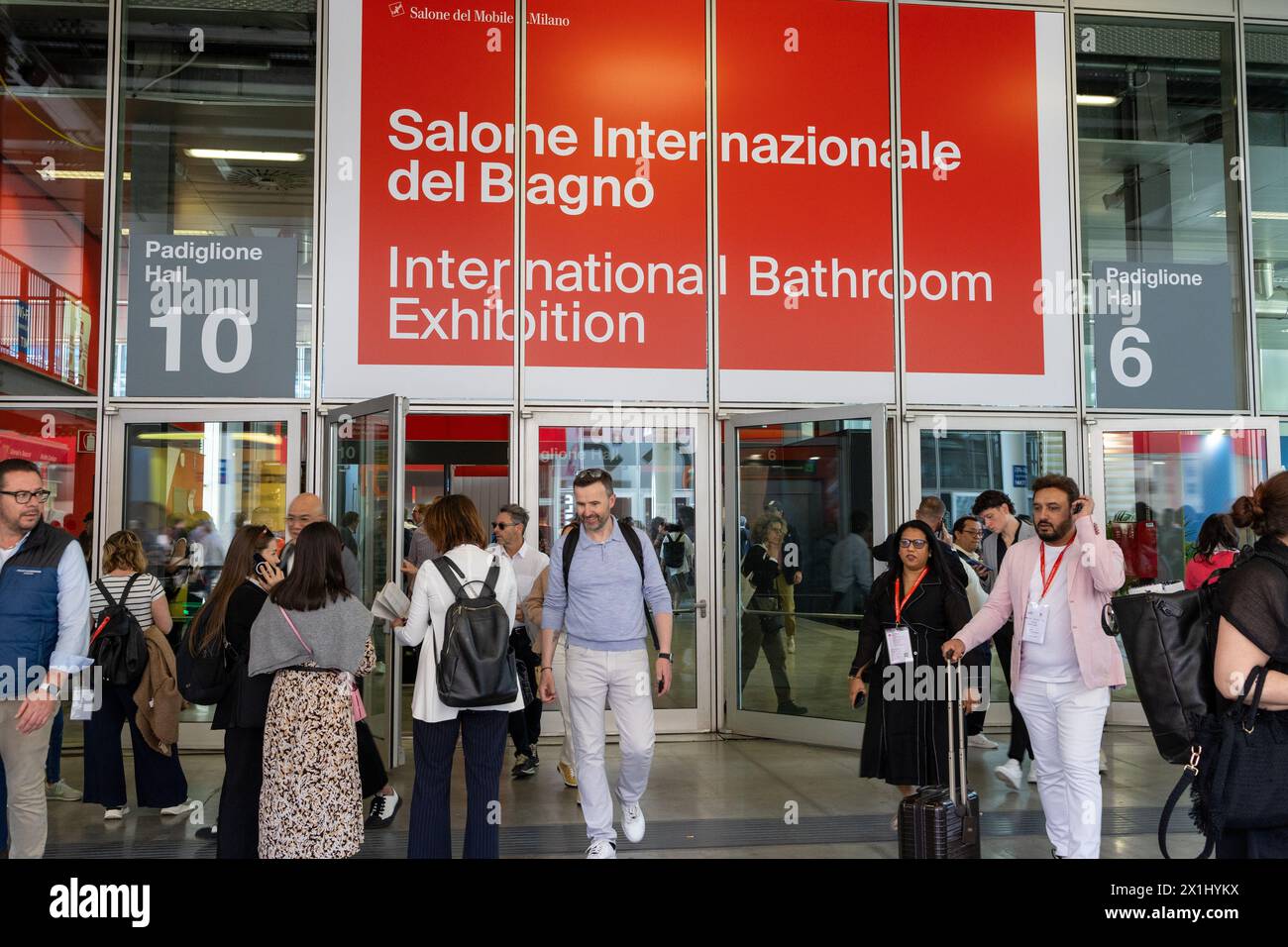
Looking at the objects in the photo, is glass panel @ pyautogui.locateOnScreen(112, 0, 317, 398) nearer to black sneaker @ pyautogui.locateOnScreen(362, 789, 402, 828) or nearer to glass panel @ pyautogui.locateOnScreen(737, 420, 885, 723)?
black sneaker @ pyautogui.locateOnScreen(362, 789, 402, 828)

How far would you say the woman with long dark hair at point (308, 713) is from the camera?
3.73 metres

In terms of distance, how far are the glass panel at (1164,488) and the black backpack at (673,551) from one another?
11.1 ft

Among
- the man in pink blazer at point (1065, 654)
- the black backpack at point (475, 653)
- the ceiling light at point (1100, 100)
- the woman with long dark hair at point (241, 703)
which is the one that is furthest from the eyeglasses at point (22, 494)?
the ceiling light at point (1100, 100)

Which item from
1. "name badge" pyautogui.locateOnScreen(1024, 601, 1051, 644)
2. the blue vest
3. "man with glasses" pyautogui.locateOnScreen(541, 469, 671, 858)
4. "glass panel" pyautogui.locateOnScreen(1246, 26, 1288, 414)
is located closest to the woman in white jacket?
"man with glasses" pyautogui.locateOnScreen(541, 469, 671, 858)

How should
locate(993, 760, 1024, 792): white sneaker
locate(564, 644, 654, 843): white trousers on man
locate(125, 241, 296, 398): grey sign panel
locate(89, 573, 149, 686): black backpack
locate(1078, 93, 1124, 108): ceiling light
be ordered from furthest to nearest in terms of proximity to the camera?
1. locate(1078, 93, 1124, 108): ceiling light
2. locate(125, 241, 296, 398): grey sign panel
3. locate(993, 760, 1024, 792): white sneaker
4. locate(89, 573, 149, 686): black backpack
5. locate(564, 644, 654, 843): white trousers on man

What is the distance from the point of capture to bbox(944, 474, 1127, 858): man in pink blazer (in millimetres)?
3928

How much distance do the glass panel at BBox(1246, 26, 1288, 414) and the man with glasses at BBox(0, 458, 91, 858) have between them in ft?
27.3

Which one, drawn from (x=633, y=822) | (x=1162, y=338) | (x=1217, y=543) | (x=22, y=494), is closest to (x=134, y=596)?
(x=22, y=494)

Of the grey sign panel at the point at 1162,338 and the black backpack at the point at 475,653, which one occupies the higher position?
the grey sign panel at the point at 1162,338

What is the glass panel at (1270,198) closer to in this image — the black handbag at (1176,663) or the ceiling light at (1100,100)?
the ceiling light at (1100,100)

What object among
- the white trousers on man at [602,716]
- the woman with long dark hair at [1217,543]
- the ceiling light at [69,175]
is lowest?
the white trousers on man at [602,716]

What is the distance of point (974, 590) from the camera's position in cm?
577
